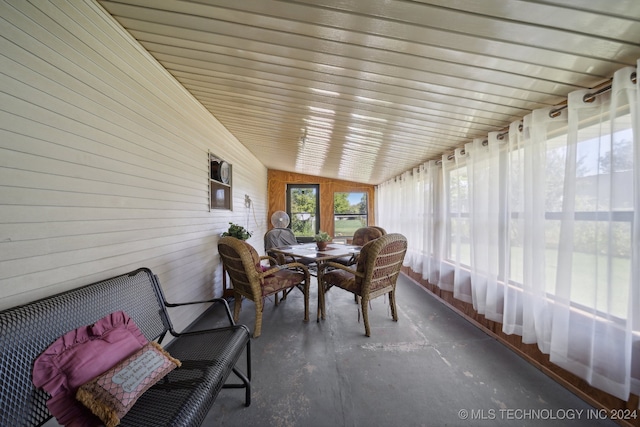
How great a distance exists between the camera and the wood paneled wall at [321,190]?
6078 millimetres

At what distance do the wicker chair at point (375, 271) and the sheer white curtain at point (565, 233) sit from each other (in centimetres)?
81

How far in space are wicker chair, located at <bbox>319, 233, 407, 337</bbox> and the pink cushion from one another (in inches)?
67.3

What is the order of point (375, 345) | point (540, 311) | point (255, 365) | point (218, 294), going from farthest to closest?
1. point (218, 294)
2. point (375, 345)
3. point (255, 365)
4. point (540, 311)

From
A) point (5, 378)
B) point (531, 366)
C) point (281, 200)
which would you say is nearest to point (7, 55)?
point (5, 378)

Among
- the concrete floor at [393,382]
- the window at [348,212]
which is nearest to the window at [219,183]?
the concrete floor at [393,382]

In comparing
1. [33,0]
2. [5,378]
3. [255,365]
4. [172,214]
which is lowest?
[255,365]

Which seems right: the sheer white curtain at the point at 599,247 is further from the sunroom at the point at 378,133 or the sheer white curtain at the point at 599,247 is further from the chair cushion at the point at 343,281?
the chair cushion at the point at 343,281

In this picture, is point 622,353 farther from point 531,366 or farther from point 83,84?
point 83,84

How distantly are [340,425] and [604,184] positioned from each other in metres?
2.15

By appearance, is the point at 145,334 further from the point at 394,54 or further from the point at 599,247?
the point at 599,247

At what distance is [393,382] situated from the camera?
1.57 metres

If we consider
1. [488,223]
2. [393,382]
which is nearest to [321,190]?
[488,223]

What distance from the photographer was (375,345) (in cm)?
201

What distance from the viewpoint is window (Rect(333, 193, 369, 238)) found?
6230 mm
